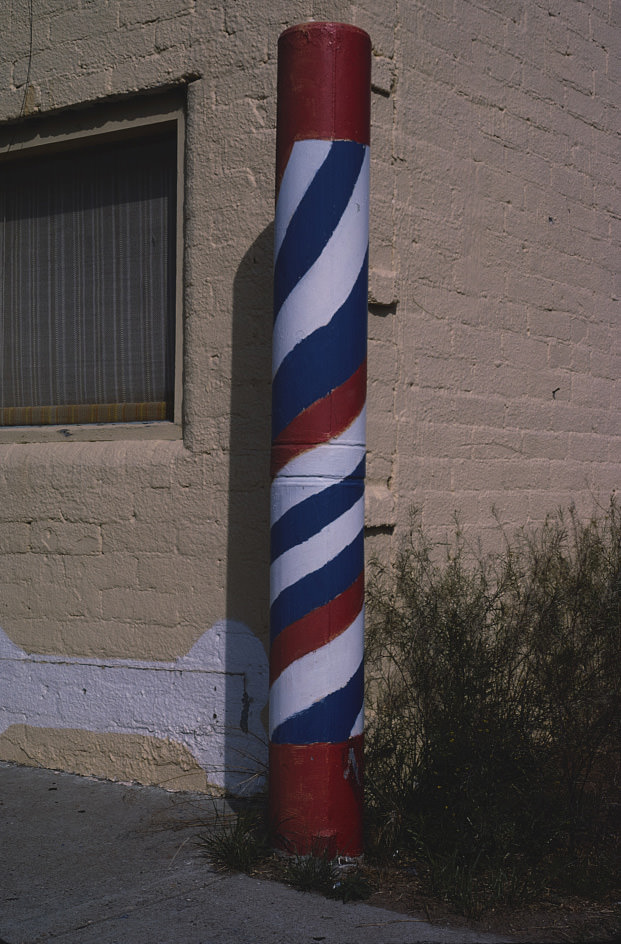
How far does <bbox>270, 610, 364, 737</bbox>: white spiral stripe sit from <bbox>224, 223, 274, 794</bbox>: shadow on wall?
0.79 metres

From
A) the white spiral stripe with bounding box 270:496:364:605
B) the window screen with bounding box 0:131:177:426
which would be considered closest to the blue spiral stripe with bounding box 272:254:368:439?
the white spiral stripe with bounding box 270:496:364:605

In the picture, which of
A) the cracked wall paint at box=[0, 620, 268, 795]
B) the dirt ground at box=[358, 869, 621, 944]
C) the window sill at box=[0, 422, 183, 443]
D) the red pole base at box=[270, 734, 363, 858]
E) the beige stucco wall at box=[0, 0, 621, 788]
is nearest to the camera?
the dirt ground at box=[358, 869, 621, 944]

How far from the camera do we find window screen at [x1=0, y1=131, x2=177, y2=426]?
5066mm

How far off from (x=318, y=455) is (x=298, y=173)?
3.28ft

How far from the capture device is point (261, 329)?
14.8ft

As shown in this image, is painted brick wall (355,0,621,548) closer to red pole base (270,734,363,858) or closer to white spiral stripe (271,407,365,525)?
white spiral stripe (271,407,365,525)

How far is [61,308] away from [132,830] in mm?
2745

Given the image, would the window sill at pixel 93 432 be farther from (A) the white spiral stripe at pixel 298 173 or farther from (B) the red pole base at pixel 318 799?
(B) the red pole base at pixel 318 799

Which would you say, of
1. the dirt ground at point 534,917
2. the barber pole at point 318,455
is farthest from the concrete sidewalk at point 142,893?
the barber pole at point 318,455

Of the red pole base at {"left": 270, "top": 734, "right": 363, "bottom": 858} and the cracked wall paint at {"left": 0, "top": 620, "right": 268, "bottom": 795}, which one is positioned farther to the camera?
the cracked wall paint at {"left": 0, "top": 620, "right": 268, "bottom": 795}

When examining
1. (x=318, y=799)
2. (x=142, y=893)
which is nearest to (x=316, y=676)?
(x=318, y=799)

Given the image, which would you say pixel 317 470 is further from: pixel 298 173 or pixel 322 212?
pixel 298 173

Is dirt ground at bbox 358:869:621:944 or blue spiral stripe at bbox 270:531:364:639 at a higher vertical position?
blue spiral stripe at bbox 270:531:364:639

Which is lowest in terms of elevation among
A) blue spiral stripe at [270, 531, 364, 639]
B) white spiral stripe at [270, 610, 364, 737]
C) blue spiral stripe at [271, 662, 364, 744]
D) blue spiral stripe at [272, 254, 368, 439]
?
blue spiral stripe at [271, 662, 364, 744]
